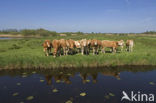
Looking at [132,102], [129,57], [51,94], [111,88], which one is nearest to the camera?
[132,102]

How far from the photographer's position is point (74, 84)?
8.68 meters

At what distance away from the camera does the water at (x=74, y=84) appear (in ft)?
22.2

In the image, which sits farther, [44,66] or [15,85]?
[44,66]

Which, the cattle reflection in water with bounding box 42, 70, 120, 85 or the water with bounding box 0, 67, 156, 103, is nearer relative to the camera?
the water with bounding box 0, 67, 156, 103

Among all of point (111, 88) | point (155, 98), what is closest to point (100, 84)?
point (111, 88)

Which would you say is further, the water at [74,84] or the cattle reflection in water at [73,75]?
the cattle reflection in water at [73,75]

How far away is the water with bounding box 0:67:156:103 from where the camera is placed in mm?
6777

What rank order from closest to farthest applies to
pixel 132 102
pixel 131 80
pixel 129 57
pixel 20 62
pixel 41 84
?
pixel 132 102
pixel 41 84
pixel 131 80
pixel 20 62
pixel 129 57

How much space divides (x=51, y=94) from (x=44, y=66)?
5.31 m

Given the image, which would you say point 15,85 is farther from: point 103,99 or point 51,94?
point 103,99

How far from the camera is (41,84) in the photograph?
8.62m

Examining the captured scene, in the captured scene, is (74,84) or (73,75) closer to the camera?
(74,84)

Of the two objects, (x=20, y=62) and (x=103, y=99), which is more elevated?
(x=20, y=62)

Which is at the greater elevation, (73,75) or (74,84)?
(73,75)
